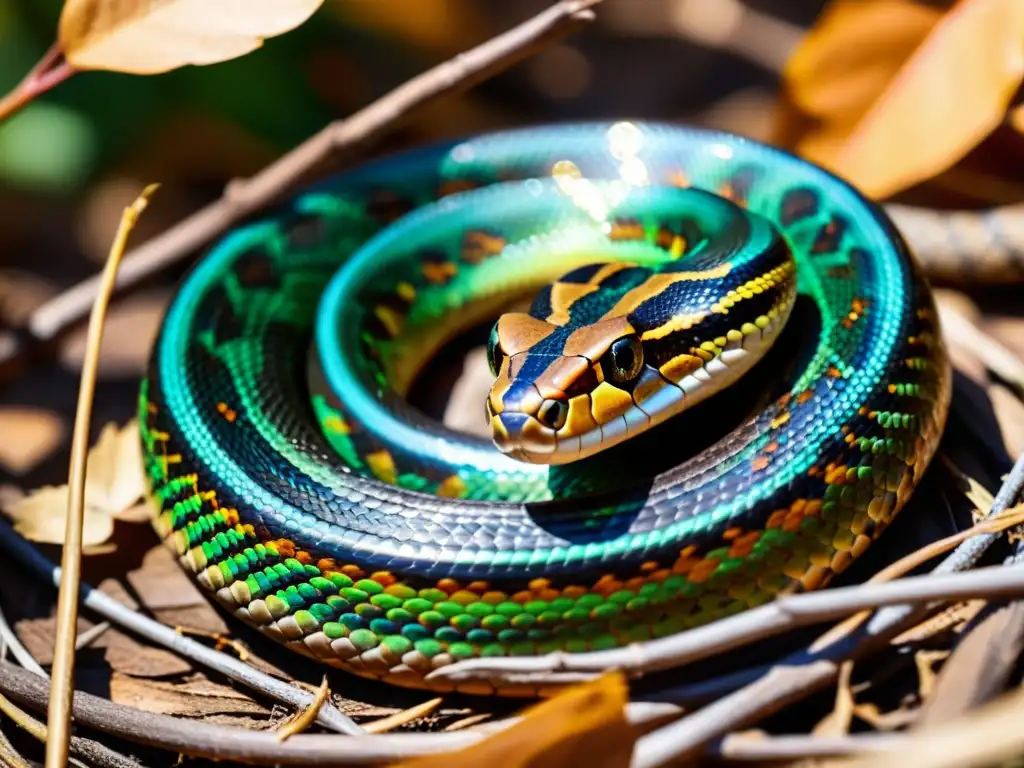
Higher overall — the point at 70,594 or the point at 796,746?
the point at 70,594

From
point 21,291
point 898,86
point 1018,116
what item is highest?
point 21,291

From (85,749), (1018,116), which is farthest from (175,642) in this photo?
(1018,116)

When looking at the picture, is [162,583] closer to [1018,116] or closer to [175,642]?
[175,642]

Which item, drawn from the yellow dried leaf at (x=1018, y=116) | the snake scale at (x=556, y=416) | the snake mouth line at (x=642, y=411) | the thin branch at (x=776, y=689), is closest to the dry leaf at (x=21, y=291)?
the snake scale at (x=556, y=416)

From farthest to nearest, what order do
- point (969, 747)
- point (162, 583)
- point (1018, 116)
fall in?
point (1018, 116) < point (162, 583) < point (969, 747)

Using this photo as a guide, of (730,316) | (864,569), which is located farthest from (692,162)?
(864,569)

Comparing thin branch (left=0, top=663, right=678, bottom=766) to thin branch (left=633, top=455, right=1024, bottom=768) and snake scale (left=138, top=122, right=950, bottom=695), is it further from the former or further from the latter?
snake scale (left=138, top=122, right=950, bottom=695)

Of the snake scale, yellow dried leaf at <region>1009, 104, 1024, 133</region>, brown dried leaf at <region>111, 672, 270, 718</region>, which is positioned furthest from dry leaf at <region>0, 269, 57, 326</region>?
yellow dried leaf at <region>1009, 104, 1024, 133</region>
